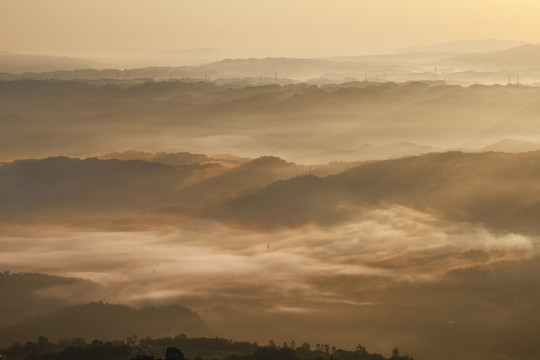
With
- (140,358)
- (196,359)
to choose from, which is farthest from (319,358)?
(140,358)

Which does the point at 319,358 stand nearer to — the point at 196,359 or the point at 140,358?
the point at 196,359

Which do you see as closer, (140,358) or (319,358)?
(140,358)

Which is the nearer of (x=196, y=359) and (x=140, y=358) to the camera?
(x=140, y=358)
